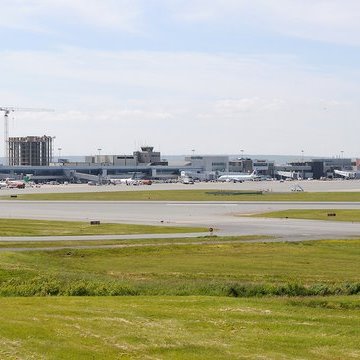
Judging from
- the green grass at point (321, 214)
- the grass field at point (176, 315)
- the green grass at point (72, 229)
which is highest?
the grass field at point (176, 315)

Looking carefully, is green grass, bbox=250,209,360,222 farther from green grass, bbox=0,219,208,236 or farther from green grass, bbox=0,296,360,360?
green grass, bbox=0,296,360,360

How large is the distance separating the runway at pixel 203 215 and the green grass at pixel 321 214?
473 centimetres

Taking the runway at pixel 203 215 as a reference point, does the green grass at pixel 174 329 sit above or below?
above

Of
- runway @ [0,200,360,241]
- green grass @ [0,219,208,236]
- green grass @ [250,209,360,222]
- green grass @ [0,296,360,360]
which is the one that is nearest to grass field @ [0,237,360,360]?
green grass @ [0,296,360,360]

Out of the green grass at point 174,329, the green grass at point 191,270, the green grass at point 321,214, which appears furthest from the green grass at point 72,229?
the green grass at point 174,329

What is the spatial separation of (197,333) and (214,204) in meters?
115

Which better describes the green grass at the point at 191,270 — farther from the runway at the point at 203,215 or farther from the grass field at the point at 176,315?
the runway at the point at 203,215

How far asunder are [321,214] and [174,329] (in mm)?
88882

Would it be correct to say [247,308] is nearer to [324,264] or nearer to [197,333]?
[197,333]

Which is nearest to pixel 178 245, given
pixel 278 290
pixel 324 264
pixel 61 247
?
pixel 61 247

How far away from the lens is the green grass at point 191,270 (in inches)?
1513

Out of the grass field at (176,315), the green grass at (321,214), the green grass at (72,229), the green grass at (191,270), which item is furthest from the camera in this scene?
the green grass at (321,214)

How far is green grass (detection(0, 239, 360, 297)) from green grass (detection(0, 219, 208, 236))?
17.3 metres

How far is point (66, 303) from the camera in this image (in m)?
31.0
